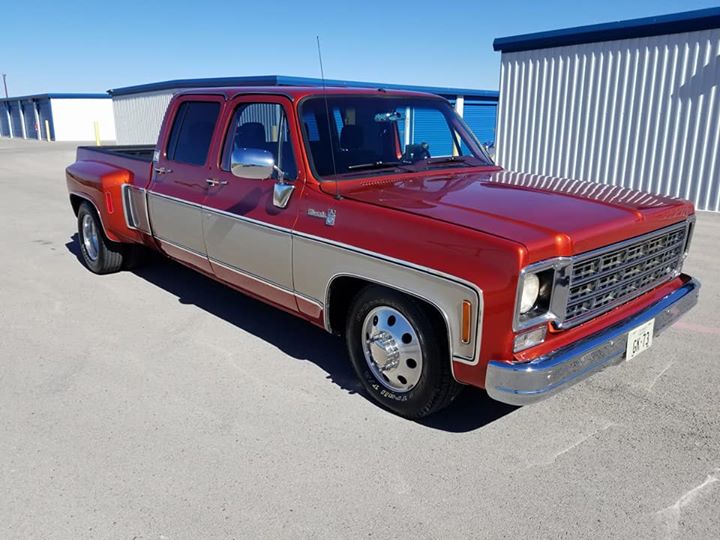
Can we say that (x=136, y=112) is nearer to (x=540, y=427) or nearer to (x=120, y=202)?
(x=120, y=202)

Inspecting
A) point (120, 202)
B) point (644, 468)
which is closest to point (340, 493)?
point (644, 468)

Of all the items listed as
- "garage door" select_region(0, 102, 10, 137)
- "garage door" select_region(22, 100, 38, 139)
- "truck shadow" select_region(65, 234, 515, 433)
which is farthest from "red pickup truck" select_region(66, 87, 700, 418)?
"garage door" select_region(0, 102, 10, 137)

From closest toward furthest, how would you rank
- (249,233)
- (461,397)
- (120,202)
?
(461,397) < (249,233) < (120,202)

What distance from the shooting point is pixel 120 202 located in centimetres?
579

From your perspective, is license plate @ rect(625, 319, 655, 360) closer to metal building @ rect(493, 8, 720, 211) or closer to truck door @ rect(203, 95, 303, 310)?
truck door @ rect(203, 95, 303, 310)

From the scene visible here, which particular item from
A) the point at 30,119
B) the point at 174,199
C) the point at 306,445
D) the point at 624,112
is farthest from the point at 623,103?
the point at 30,119

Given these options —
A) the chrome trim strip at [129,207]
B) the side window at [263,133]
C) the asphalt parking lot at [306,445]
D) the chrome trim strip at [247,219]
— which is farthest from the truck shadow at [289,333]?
the side window at [263,133]

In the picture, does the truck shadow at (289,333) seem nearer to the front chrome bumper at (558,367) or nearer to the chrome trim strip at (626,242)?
the front chrome bumper at (558,367)

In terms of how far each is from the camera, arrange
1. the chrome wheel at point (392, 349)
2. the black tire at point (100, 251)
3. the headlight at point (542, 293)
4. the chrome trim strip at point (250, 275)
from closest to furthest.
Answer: the headlight at point (542, 293), the chrome wheel at point (392, 349), the chrome trim strip at point (250, 275), the black tire at point (100, 251)

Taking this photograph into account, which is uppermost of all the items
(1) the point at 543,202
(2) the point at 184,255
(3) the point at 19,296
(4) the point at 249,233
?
(1) the point at 543,202

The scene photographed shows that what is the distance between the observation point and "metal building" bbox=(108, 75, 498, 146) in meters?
24.5

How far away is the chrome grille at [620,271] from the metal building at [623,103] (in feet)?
26.3

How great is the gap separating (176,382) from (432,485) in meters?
1.99

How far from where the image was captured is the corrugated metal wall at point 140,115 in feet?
84.1
